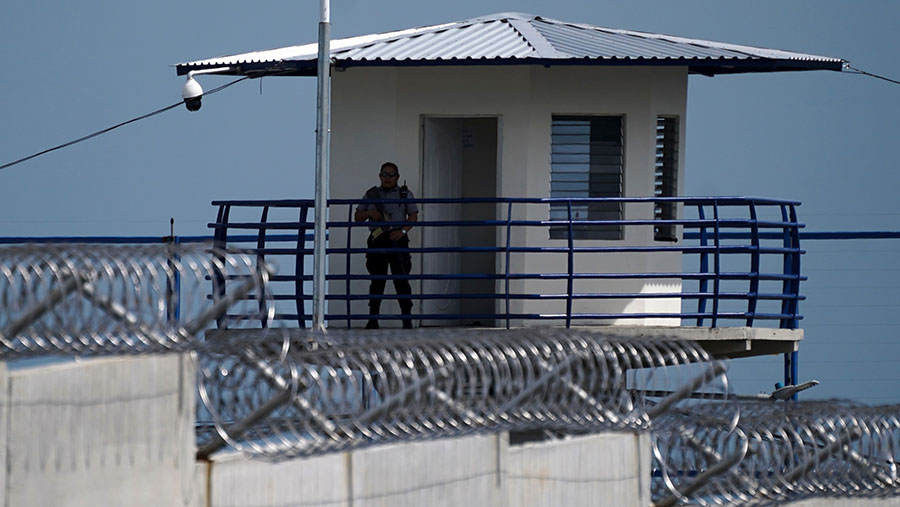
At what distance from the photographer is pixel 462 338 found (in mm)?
7660

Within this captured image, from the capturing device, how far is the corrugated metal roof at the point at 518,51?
14.4 meters

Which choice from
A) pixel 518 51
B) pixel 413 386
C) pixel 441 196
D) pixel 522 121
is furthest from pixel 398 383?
pixel 441 196

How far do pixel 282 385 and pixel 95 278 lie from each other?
3.16ft

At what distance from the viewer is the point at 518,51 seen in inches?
569

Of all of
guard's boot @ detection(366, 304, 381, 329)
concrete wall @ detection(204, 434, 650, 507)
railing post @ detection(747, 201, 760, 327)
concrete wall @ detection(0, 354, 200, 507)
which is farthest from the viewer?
guard's boot @ detection(366, 304, 381, 329)

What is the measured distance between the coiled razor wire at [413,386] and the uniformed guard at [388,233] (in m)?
6.41

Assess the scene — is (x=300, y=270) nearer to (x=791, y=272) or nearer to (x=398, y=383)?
(x=791, y=272)

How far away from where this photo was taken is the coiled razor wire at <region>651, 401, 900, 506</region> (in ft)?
28.4

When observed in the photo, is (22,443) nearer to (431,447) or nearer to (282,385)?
(282,385)

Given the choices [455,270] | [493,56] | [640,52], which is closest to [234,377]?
[493,56]

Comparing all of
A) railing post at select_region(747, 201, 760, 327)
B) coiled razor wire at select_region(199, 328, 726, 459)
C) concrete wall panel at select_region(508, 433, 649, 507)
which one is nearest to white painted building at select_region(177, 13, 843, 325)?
railing post at select_region(747, 201, 760, 327)

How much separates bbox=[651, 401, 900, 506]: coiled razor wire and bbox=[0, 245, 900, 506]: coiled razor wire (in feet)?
0.04

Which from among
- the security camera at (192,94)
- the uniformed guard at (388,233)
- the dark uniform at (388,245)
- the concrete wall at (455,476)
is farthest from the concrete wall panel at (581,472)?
the security camera at (192,94)

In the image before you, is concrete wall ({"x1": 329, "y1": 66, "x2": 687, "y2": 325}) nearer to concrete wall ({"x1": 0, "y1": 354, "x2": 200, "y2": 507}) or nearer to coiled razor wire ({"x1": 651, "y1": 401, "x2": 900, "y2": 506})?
coiled razor wire ({"x1": 651, "y1": 401, "x2": 900, "y2": 506})
